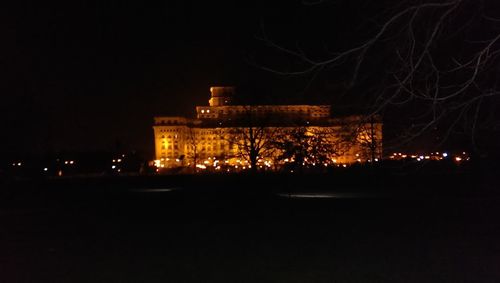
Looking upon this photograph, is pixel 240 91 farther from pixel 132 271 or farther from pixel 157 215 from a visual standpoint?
pixel 132 271

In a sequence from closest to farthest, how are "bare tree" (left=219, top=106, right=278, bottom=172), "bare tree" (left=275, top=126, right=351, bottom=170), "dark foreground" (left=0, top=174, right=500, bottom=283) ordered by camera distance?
"dark foreground" (left=0, top=174, right=500, bottom=283), "bare tree" (left=275, top=126, right=351, bottom=170), "bare tree" (left=219, top=106, right=278, bottom=172)

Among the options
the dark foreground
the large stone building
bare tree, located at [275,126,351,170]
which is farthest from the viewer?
bare tree, located at [275,126,351,170]

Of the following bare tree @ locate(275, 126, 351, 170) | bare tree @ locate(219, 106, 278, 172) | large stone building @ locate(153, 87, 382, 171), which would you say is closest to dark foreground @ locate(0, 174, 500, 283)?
large stone building @ locate(153, 87, 382, 171)

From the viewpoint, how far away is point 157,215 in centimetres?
2025

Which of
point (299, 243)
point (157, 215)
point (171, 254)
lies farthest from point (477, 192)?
point (171, 254)

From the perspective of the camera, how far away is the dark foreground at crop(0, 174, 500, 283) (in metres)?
9.48

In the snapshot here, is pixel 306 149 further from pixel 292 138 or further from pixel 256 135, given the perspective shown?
pixel 256 135

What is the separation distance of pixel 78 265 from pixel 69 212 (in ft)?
41.9

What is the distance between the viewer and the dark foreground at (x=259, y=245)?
31.1 ft

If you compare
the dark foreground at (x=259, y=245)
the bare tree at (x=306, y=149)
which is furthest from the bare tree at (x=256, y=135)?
the dark foreground at (x=259, y=245)

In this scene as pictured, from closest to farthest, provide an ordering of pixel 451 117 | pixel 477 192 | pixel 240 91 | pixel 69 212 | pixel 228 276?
pixel 451 117 → pixel 228 276 → pixel 69 212 → pixel 477 192 → pixel 240 91

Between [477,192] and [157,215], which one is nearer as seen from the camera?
[157,215]

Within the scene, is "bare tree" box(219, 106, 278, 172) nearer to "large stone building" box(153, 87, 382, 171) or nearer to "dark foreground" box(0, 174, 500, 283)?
"large stone building" box(153, 87, 382, 171)

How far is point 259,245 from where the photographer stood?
12641 mm
